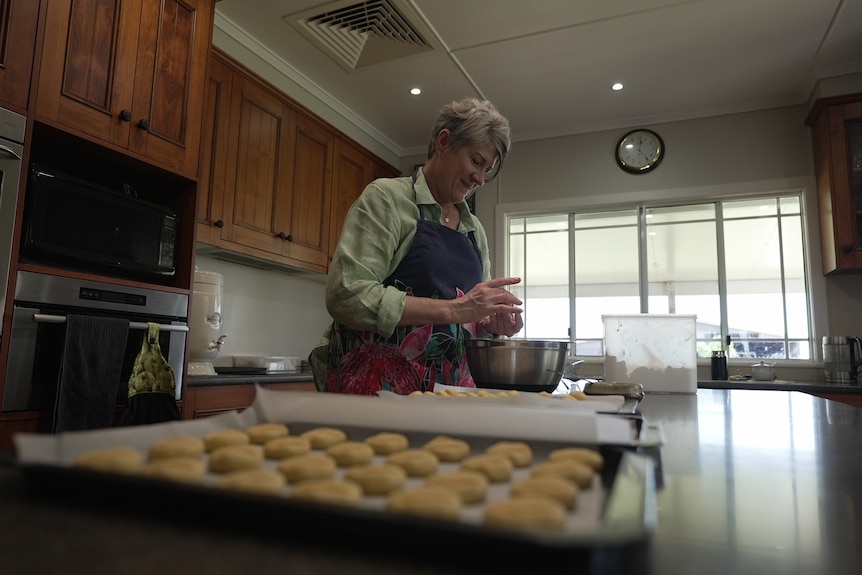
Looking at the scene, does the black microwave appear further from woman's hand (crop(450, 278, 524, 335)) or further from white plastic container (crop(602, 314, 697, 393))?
white plastic container (crop(602, 314, 697, 393))

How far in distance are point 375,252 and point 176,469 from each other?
32.6 inches

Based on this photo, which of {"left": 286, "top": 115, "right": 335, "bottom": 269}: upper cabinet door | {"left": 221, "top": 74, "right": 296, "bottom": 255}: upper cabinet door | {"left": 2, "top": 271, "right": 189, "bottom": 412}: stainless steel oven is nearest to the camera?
{"left": 2, "top": 271, "right": 189, "bottom": 412}: stainless steel oven

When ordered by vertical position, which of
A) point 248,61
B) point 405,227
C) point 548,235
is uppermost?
point 248,61

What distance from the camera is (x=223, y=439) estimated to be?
0.47 m

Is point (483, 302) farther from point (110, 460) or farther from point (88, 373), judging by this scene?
point (88, 373)

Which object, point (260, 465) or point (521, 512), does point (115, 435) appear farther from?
point (521, 512)

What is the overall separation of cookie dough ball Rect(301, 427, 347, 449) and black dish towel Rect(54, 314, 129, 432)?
56.6 inches

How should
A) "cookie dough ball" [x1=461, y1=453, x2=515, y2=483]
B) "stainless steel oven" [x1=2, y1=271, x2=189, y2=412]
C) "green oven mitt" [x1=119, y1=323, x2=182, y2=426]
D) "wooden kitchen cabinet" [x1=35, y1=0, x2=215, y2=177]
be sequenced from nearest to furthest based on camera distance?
1. "cookie dough ball" [x1=461, y1=453, x2=515, y2=483]
2. "stainless steel oven" [x1=2, y1=271, x2=189, y2=412]
3. "wooden kitchen cabinet" [x1=35, y1=0, x2=215, y2=177]
4. "green oven mitt" [x1=119, y1=323, x2=182, y2=426]

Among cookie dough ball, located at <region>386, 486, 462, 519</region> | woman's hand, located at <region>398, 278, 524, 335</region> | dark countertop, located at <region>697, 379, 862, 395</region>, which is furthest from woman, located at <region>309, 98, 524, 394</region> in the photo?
dark countertop, located at <region>697, 379, 862, 395</region>

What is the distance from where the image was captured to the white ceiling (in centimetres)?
268

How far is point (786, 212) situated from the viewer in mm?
3648

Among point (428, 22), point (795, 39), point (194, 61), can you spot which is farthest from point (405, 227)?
point (795, 39)

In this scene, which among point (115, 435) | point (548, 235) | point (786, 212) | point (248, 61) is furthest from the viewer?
point (548, 235)

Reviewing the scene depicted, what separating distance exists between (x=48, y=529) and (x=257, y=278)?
322cm
